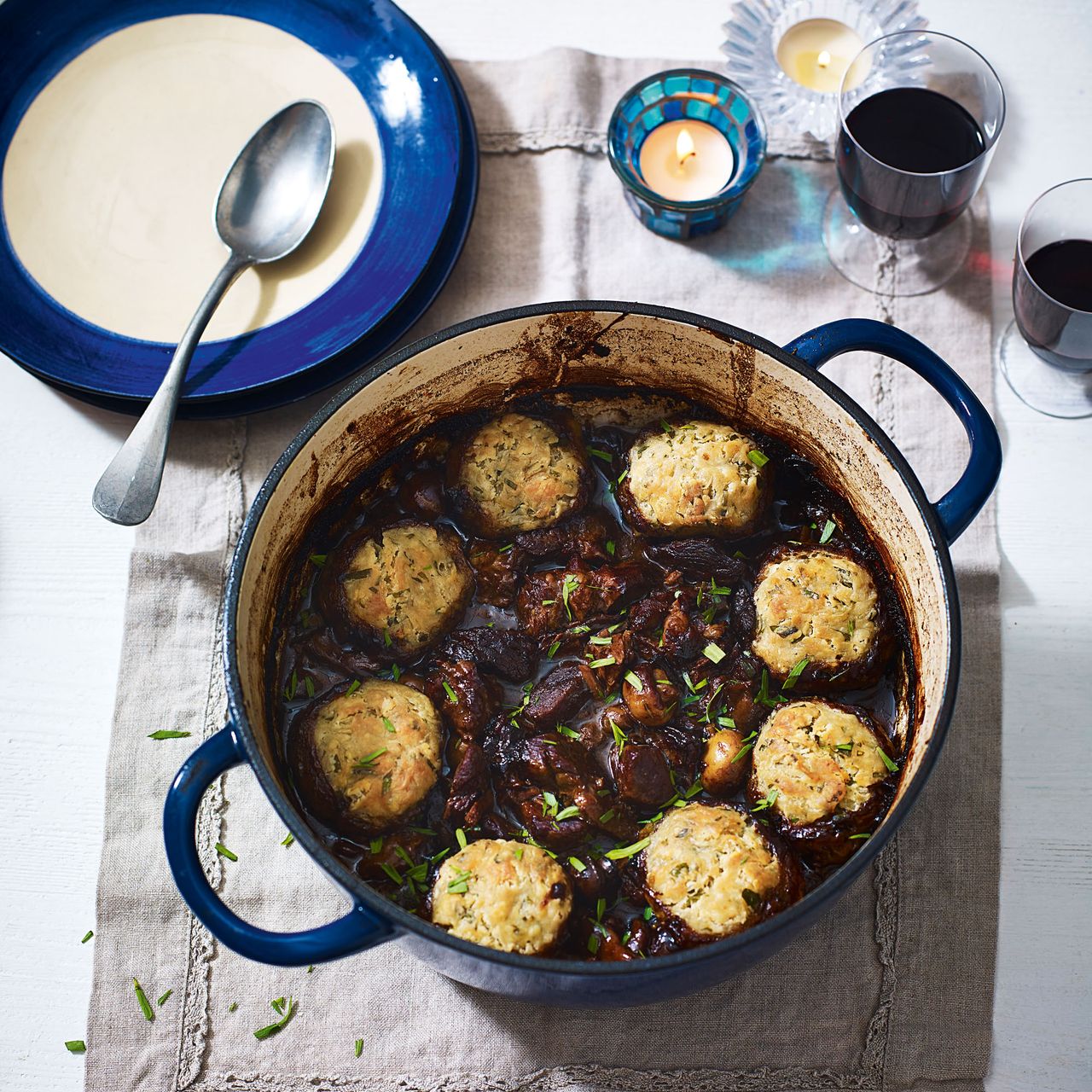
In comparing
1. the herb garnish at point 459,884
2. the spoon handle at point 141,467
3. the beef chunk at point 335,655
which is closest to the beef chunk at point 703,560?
the beef chunk at point 335,655

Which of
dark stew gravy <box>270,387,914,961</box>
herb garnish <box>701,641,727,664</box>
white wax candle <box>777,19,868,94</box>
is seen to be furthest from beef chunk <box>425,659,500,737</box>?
white wax candle <box>777,19,868,94</box>

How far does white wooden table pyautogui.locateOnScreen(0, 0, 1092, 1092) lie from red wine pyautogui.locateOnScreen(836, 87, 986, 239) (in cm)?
24

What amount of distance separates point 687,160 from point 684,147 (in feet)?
0.12

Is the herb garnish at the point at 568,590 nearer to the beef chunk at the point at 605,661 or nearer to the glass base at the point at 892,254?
the beef chunk at the point at 605,661

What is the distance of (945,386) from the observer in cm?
196

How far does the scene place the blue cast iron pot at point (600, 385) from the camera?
1593 millimetres

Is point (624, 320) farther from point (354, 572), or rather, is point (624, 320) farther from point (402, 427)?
point (354, 572)

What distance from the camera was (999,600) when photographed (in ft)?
7.84

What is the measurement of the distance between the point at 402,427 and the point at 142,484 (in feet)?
1.82

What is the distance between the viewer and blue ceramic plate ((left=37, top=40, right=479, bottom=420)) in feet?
7.85

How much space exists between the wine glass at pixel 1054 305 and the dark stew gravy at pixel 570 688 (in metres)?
0.66

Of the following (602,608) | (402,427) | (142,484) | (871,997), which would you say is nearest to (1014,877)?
(871,997)

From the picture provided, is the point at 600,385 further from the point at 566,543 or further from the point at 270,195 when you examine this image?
the point at 270,195

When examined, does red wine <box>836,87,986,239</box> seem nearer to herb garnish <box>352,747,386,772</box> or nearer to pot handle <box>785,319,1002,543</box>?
pot handle <box>785,319,1002,543</box>
